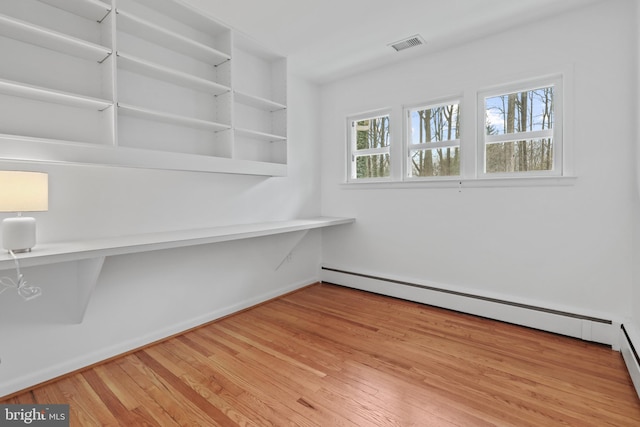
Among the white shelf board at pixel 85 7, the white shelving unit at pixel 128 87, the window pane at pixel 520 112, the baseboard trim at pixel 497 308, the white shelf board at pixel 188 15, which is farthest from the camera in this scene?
the window pane at pixel 520 112

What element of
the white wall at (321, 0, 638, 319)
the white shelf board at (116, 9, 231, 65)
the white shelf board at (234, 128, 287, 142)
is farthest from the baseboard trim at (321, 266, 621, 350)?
the white shelf board at (116, 9, 231, 65)

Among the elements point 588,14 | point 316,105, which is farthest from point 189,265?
point 588,14

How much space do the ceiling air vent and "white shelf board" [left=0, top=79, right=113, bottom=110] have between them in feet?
7.83

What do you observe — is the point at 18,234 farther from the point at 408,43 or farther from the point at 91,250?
the point at 408,43

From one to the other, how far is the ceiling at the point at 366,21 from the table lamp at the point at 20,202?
5.21 ft

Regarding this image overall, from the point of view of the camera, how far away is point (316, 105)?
3.99 meters

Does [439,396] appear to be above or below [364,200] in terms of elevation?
below

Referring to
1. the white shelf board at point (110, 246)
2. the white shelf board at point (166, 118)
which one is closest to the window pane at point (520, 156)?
the white shelf board at point (110, 246)

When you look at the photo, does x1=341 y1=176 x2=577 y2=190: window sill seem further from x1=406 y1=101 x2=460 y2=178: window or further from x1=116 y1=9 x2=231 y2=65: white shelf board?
x1=116 y1=9 x2=231 y2=65: white shelf board

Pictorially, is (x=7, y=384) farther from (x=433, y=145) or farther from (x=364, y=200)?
(x=433, y=145)

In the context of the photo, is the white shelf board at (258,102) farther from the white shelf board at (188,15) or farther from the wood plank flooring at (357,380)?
the wood plank flooring at (357,380)

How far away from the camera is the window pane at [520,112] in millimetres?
2645

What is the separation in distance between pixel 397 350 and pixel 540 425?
91cm

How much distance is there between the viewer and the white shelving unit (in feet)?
5.79
